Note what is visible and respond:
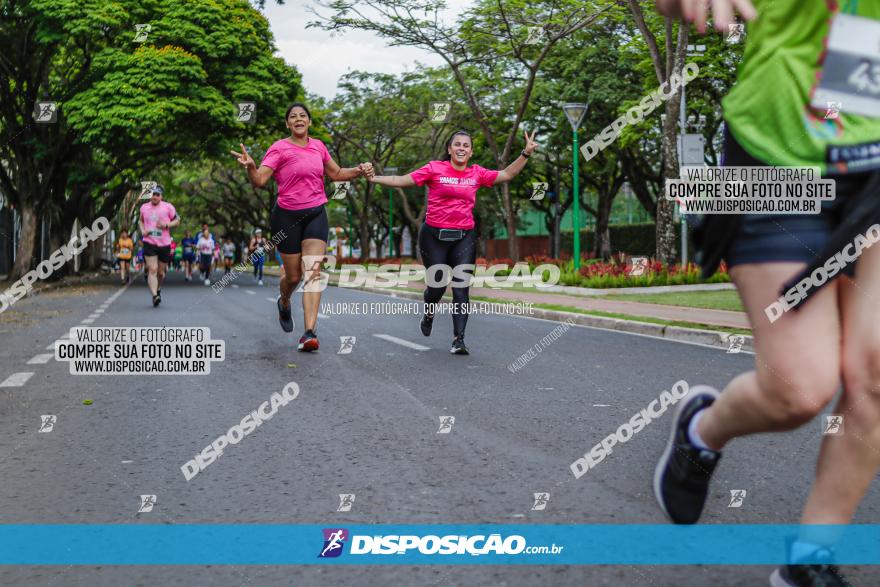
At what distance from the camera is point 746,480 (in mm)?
3898

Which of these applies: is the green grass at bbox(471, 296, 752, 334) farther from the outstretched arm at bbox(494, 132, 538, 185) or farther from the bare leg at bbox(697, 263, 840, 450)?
the bare leg at bbox(697, 263, 840, 450)

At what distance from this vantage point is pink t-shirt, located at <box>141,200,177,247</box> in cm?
1463

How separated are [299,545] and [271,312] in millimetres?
11826

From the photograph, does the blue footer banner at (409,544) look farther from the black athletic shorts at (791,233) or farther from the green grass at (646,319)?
the green grass at (646,319)

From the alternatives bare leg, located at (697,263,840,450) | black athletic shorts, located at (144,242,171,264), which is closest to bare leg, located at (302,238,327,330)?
bare leg, located at (697,263,840,450)

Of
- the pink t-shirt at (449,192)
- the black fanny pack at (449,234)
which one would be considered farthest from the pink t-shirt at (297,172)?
the black fanny pack at (449,234)

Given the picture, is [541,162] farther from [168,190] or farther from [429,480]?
[429,480]

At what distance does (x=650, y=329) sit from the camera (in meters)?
10.9

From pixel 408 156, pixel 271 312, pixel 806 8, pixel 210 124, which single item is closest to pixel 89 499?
pixel 806 8

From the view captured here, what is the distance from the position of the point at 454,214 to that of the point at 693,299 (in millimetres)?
8367

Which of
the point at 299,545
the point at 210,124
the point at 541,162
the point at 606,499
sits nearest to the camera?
the point at 299,545

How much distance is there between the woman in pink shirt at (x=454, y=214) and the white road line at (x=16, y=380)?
3.27 metres

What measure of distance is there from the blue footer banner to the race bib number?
1308 millimetres

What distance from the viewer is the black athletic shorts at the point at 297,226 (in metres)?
8.32
